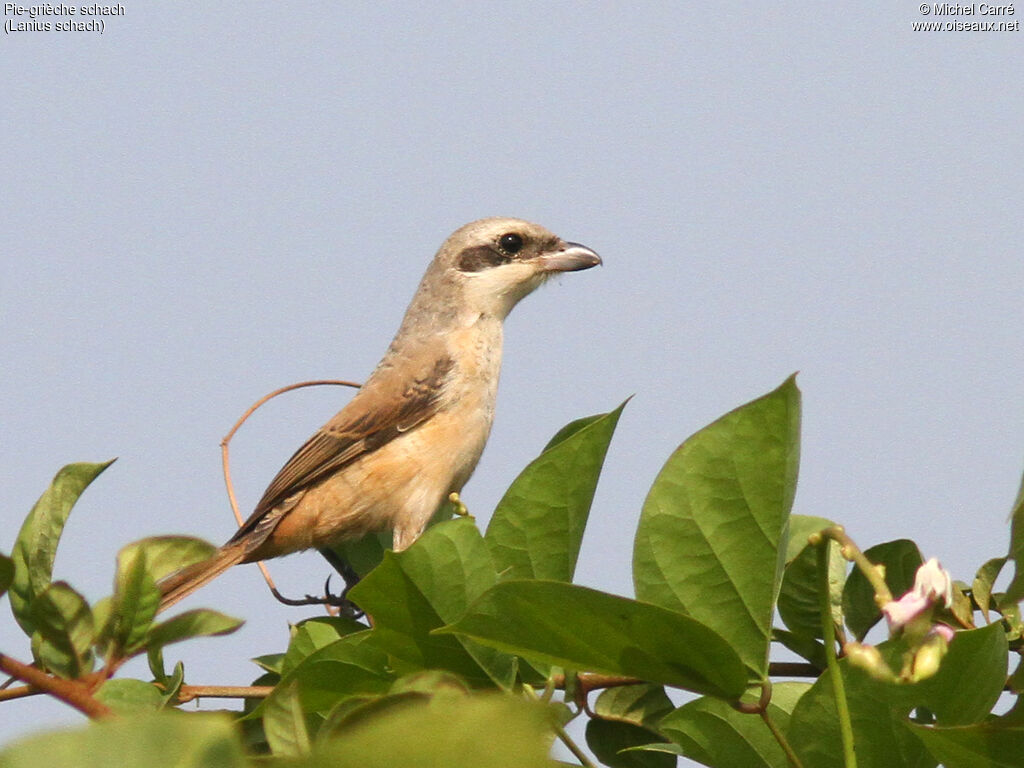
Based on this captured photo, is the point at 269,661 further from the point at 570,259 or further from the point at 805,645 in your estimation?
the point at 570,259

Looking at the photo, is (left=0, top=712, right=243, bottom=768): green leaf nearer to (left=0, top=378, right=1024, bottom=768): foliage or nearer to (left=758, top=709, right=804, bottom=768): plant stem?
(left=0, top=378, right=1024, bottom=768): foliage

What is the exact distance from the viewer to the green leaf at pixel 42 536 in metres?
1.91

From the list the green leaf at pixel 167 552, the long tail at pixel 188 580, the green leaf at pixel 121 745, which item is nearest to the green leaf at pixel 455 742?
the green leaf at pixel 121 745

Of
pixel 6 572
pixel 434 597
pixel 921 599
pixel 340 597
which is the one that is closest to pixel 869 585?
pixel 921 599

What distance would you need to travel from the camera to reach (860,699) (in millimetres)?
1788

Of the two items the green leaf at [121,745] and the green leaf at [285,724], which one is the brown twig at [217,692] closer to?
the green leaf at [285,724]

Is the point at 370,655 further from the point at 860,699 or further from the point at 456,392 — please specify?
the point at 456,392

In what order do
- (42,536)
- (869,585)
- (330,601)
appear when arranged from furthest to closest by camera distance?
1. (330,601)
2. (869,585)
3. (42,536)

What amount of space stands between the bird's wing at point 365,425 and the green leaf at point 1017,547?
4.15 metres

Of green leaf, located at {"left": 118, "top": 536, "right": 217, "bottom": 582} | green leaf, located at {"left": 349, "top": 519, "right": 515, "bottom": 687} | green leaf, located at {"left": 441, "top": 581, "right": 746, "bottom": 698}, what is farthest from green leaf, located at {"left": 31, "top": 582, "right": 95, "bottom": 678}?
green leaf, located at {"left": 441, "top": 581, "right": 746, "bottom": 698}

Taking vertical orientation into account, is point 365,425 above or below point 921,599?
below

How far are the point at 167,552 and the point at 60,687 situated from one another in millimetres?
255

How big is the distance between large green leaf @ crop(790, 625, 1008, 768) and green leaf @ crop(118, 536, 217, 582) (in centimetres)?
93

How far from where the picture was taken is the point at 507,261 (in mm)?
6715
